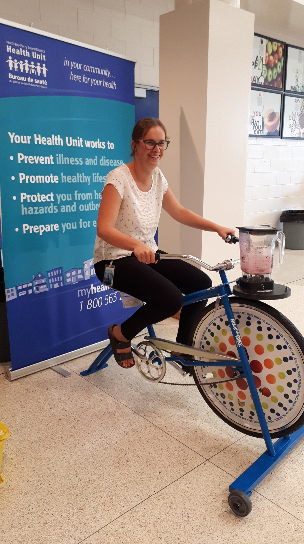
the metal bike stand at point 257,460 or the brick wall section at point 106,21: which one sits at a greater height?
the brick wall section at point 106,21

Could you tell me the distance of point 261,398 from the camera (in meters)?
1.74

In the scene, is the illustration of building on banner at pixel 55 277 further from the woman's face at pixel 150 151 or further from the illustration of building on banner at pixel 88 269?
the woman's face at pixel 150 151

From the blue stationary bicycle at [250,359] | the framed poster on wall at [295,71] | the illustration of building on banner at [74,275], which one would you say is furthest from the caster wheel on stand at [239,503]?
the framed poster on wall at [295,71]

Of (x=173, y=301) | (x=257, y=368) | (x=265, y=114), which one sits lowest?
(x=257, y=368)

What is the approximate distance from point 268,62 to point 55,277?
4.64 meters

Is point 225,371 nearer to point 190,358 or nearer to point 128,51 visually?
point 190,358

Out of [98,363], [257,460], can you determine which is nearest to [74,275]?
[98,363]

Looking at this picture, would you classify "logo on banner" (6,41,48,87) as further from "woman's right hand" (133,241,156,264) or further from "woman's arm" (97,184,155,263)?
"woman's right hand" (133,241,156,264)

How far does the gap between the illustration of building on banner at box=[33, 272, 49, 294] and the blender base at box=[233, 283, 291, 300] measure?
1.28 m

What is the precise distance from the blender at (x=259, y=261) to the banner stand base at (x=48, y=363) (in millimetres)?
1465

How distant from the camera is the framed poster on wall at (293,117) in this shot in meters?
5.93

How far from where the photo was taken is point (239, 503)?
147 cm

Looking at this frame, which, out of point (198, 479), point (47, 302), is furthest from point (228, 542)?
point (47, 302)

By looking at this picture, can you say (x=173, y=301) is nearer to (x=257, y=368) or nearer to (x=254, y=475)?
(x=257, y=368)
